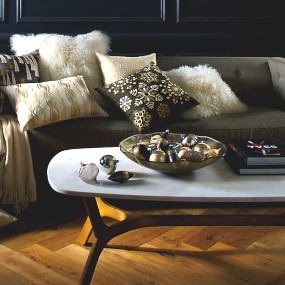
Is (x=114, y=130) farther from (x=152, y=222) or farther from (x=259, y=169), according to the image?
(x=259, y=169)

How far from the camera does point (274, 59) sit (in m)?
2.93

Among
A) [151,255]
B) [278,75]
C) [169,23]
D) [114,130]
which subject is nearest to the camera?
[151,255]

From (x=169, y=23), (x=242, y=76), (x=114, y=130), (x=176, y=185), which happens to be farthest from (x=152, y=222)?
(x=169, y=23)

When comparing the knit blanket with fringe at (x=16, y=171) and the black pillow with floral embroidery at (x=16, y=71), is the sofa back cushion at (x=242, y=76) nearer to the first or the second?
the black pillow with floral embroidery at (x=16, y=71)

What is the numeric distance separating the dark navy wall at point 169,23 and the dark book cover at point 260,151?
162 cm

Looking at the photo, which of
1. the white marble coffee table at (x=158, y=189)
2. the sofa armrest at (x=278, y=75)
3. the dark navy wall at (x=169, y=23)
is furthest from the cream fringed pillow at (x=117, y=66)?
the white marble coffee table at (x=158, y=189)

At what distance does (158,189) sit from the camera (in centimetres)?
144

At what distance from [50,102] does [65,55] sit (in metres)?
0.43

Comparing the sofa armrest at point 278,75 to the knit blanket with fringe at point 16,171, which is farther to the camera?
→ the sofa armrest at point 278,75

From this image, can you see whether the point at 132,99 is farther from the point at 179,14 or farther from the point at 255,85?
the point at 179,14

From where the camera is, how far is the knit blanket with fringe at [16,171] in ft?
7.00

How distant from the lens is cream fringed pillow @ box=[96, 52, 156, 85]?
2.62 meters

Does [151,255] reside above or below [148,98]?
below

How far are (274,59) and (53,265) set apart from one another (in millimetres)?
1876
